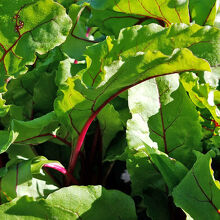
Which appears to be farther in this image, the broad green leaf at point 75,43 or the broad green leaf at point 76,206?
the broad green leaf at point 75,43

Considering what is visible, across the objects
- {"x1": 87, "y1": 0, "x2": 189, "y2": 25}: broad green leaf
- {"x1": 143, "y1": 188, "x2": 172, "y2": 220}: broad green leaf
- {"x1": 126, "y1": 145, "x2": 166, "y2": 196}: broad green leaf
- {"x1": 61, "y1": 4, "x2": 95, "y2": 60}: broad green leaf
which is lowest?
{"x1": 143, "y1": 188, "x2": 172, "y2": 220}: broad green leaf

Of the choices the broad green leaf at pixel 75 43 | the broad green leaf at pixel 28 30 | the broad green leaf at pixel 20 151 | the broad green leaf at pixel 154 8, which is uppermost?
the broad green leaf at pixel 28 30

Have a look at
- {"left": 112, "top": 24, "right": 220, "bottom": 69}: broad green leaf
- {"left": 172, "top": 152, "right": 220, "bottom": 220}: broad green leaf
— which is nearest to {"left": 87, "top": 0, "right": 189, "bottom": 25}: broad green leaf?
{"left": 112, "top": 24, "right": 220, "bottom": 69}: broad green leaf

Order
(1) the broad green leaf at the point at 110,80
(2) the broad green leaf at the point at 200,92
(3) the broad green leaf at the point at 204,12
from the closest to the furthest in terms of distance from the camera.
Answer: (1) the broad green leaf at the point at 110,80, (2) the broad green leaf at the point at 200,92, (3) the broad green leaf at the point at 204,12

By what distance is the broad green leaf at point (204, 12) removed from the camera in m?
0.82

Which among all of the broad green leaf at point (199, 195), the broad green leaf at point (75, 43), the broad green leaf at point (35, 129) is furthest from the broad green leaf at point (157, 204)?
the broad green leaf at point (75, 43)

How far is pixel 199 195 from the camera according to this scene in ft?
2.00

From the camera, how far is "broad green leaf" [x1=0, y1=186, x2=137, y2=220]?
2.05 ft

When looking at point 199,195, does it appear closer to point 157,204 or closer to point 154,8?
point 157,204

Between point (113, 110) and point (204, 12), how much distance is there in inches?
12.3

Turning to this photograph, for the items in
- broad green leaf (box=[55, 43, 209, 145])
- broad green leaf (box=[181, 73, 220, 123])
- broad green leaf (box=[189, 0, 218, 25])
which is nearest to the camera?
broad green leaf (box=[55, 43, 209, 145])

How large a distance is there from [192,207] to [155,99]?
0.22 meters

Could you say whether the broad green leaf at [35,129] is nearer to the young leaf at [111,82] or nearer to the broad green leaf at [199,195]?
the young leaf at [111,82]

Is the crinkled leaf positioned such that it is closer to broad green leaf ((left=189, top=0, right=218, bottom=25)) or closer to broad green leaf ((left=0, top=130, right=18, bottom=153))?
broad green leaf ((left=0, top=130, right=18, bottom=153))
